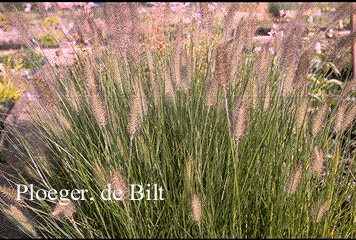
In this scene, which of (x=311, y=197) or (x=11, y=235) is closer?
(x=311, y=197)

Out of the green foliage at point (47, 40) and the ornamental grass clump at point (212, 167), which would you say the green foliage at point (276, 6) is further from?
the ornamental grass clump at point (212, 167)

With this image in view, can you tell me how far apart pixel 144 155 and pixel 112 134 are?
29 cm

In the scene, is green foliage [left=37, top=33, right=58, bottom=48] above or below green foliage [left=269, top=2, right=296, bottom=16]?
below

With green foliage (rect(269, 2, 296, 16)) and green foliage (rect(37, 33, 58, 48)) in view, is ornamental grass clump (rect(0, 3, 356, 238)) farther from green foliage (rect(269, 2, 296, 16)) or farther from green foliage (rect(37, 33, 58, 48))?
green foliage (rect(269, 2, 296, 16))

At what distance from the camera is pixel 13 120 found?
175 inches

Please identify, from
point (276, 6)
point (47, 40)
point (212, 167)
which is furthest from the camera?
point (276, 6)

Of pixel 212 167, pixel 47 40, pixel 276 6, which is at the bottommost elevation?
pixel 212 167

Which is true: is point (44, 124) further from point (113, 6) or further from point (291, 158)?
point (291, 158)

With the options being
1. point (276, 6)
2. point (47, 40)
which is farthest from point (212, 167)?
point (276, 6)

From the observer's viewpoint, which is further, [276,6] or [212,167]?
[276,6]

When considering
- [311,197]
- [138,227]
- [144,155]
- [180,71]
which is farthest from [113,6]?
[311,197]

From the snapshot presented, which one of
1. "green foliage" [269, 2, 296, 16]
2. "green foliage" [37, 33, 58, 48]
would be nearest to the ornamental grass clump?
"green foliage" [37, 33, 58, 48]

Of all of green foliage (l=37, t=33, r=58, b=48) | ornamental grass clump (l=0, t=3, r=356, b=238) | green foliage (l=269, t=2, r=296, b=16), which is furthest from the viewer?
green foliage (l=269, t=2, r=296, b=16)

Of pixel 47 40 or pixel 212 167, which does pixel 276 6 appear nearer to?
pixel 47 40
